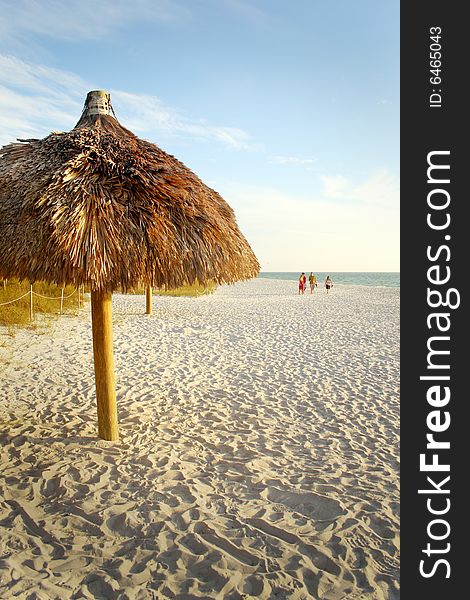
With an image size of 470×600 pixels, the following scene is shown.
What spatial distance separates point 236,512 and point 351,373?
478 centimetres

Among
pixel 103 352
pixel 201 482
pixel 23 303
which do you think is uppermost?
pixel 23 303

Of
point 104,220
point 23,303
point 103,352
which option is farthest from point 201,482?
point 23,303

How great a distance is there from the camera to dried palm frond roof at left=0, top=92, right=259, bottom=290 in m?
3.48

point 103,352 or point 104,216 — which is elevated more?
point 104,216

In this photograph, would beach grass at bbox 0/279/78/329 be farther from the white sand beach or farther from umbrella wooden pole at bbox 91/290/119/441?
umbrella wooden pole at bbox 91/290/119/441

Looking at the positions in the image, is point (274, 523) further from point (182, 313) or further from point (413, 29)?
point (182, 313)

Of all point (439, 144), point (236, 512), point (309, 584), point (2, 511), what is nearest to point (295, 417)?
point (236, 512)

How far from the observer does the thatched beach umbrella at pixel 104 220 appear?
11.5ft

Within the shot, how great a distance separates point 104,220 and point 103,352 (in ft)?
4.51

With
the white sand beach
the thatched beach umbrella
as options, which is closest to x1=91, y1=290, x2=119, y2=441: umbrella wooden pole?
the thatched beach umbrella

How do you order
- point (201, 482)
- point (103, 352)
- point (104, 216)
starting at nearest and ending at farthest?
point (104, 216)
point (201, 482)
point (103, 352)

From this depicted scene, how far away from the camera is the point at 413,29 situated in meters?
2.55

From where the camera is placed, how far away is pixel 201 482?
148 inches

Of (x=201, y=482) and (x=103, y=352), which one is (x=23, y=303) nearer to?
(x=103, y=352)
